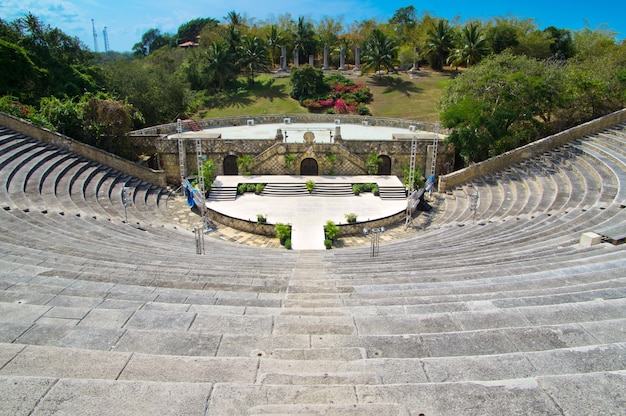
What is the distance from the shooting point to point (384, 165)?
3216 cm

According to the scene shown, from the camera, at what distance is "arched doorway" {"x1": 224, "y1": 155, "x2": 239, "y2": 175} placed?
3200 centimetres

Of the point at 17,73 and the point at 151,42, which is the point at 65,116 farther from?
the point at 151,42

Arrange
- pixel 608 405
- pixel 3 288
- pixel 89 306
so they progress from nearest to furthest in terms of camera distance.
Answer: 1. pixel 608 405
2. pixel 89 306
3. pixel 3 288

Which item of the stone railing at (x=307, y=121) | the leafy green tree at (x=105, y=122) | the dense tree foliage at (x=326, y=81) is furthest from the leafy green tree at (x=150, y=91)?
the leafy green tree at (x=105, y=122)

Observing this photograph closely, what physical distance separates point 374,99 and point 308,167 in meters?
25.3

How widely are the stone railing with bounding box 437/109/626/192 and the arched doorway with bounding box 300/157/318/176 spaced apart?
32.2 ft

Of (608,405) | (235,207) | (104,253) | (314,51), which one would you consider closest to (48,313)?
(104,253)

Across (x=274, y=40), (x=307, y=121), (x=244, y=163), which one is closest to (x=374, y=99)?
(x=307, y=121)

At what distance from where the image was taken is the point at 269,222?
75.5 ft

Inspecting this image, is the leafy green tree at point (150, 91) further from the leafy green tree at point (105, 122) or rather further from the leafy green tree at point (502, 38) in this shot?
the leafy green tree at point (502, 38)

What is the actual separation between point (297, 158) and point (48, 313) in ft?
84.8

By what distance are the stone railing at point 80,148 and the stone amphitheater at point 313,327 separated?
11.7m

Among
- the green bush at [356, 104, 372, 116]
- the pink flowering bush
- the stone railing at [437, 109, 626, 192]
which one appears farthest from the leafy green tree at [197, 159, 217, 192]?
the green bush at [356, 104, 372, 116]

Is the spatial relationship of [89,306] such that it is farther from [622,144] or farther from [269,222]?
[622,144]
